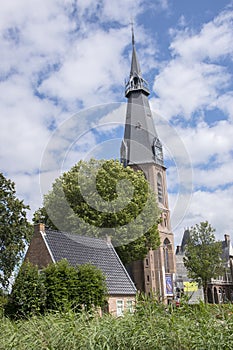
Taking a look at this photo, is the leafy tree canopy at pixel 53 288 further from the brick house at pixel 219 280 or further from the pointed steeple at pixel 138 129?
the brick house at pixel 219 280

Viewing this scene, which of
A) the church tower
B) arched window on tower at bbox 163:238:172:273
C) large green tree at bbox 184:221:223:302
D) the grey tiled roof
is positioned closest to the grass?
the grey tiled roof

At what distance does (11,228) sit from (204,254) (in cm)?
2151

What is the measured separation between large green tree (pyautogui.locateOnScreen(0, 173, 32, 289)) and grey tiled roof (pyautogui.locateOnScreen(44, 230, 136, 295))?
7152mm

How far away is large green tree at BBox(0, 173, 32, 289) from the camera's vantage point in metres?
32.1

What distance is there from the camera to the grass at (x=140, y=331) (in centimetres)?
830

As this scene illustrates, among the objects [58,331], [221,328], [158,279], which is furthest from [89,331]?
[158,279]

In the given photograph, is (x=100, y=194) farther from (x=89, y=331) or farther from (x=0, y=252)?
(x=89, y=331)

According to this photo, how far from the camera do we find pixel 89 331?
29.8ft

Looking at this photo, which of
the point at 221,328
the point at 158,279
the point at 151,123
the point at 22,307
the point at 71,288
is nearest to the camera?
the point at 221,328

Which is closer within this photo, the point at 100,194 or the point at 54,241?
the point at 54,241

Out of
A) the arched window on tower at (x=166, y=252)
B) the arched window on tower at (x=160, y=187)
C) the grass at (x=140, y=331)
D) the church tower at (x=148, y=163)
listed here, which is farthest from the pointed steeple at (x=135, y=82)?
the grass at (x=140, y=331)

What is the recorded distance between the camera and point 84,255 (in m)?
26.4

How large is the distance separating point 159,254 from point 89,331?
5121 centimetres

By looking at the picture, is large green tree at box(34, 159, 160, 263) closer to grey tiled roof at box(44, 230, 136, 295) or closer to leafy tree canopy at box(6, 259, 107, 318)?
grey tiled roof at box(44, 230, 136, 295)
